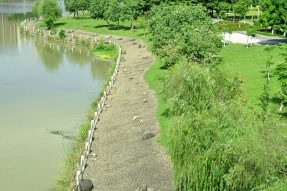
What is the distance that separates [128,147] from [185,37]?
803 inches

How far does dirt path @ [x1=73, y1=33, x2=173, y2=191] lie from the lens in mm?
27000

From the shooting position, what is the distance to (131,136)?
34.5 m

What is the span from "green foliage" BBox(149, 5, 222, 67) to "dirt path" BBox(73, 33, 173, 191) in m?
5.31

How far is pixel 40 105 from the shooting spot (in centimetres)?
4709

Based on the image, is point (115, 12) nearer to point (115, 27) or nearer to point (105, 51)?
point (115, 27)

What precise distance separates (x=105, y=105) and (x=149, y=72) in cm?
1370

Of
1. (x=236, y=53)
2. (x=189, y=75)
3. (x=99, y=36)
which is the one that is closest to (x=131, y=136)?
(x=189, y=75)

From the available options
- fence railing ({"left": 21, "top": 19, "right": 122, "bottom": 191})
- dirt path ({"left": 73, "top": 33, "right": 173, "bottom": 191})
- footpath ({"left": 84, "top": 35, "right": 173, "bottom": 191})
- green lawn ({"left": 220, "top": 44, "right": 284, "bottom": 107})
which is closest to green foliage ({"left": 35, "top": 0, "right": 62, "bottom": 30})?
fence railing ({"left": 21, "top": 19, "right": 122, "bottom": 191})

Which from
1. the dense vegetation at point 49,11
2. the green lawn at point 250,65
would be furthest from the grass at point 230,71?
the dense vegetation at point 49,11

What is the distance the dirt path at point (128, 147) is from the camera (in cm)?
2700

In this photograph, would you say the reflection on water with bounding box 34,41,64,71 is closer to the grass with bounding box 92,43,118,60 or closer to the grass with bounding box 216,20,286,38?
the grass with bounding box 92,43,118,60

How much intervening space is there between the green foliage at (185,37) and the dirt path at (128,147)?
5307mm

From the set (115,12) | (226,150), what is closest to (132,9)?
(115,12)

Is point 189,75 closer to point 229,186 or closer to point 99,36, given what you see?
point 229,186
